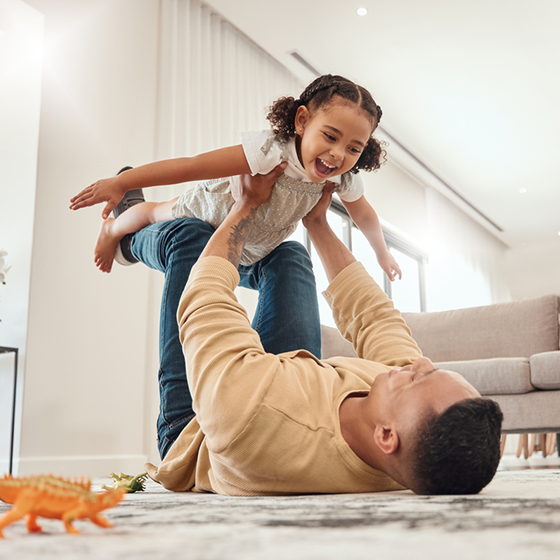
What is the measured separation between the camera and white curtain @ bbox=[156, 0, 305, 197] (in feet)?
10.9

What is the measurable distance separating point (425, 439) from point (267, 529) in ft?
1.07

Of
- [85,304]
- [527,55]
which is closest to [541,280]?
[527,55]

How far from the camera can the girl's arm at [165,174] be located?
1371mm

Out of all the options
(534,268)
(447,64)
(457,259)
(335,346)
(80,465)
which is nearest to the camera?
(80,465)

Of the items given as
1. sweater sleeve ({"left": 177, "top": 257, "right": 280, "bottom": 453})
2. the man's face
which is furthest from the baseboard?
the man's face

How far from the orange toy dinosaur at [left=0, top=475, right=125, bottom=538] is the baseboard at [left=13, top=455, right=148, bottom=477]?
1.93 metres

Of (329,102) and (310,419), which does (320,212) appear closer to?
(329,102)

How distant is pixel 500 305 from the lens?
3.57 m

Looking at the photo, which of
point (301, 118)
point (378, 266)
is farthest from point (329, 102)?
point (378, 266)

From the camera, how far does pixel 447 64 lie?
4.30m

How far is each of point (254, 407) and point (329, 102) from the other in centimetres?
100

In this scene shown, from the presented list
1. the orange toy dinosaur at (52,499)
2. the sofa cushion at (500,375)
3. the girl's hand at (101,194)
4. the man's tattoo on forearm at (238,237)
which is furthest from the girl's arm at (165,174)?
the sofa cushion at (500,375)

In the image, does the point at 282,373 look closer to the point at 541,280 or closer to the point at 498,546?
the point at 498,546

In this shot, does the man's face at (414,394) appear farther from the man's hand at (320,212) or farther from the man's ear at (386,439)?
the man's hand at (320,212)
